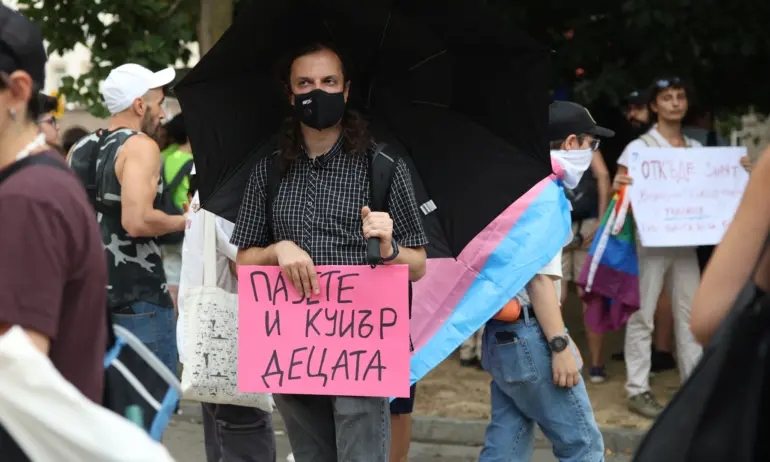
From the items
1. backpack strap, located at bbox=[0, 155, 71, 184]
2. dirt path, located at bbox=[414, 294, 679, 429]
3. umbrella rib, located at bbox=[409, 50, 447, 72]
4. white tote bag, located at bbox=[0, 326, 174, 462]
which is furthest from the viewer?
dirt path, located at bbox=[414, 294, 679, 429]

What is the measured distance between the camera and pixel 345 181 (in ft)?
13.8

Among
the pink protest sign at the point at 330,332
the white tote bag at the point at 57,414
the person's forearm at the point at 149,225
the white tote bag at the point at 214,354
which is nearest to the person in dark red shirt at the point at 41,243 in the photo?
the white tote bag at the point at 57,414

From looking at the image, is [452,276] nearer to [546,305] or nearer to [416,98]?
[546,305]

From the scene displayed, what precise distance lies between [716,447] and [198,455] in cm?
543

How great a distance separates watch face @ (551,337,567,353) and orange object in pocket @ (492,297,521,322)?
0.63 feet

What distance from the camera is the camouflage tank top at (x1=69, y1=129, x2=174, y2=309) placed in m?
5.46

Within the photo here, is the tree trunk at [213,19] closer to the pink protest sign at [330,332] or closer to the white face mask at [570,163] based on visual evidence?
the white face mask at [570,163]

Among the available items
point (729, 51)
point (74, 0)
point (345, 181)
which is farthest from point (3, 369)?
point (729, 51)

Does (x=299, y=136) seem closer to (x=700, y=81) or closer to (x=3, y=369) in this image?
(x=3, y=369)

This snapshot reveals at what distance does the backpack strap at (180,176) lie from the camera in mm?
8852

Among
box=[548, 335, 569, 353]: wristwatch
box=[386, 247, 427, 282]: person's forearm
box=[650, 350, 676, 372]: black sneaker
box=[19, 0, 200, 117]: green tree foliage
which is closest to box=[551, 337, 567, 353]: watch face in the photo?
box=[548, 335, 569, 353]: wristwatch

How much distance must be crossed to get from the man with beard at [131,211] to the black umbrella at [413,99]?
39.9 inches

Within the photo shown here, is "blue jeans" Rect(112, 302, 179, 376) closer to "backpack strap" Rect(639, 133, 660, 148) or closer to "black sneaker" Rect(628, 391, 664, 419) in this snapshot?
"black sneaker" Rect(628, 391, 664, 419)

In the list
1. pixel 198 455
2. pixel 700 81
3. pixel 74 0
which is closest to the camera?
pixel 198 455
